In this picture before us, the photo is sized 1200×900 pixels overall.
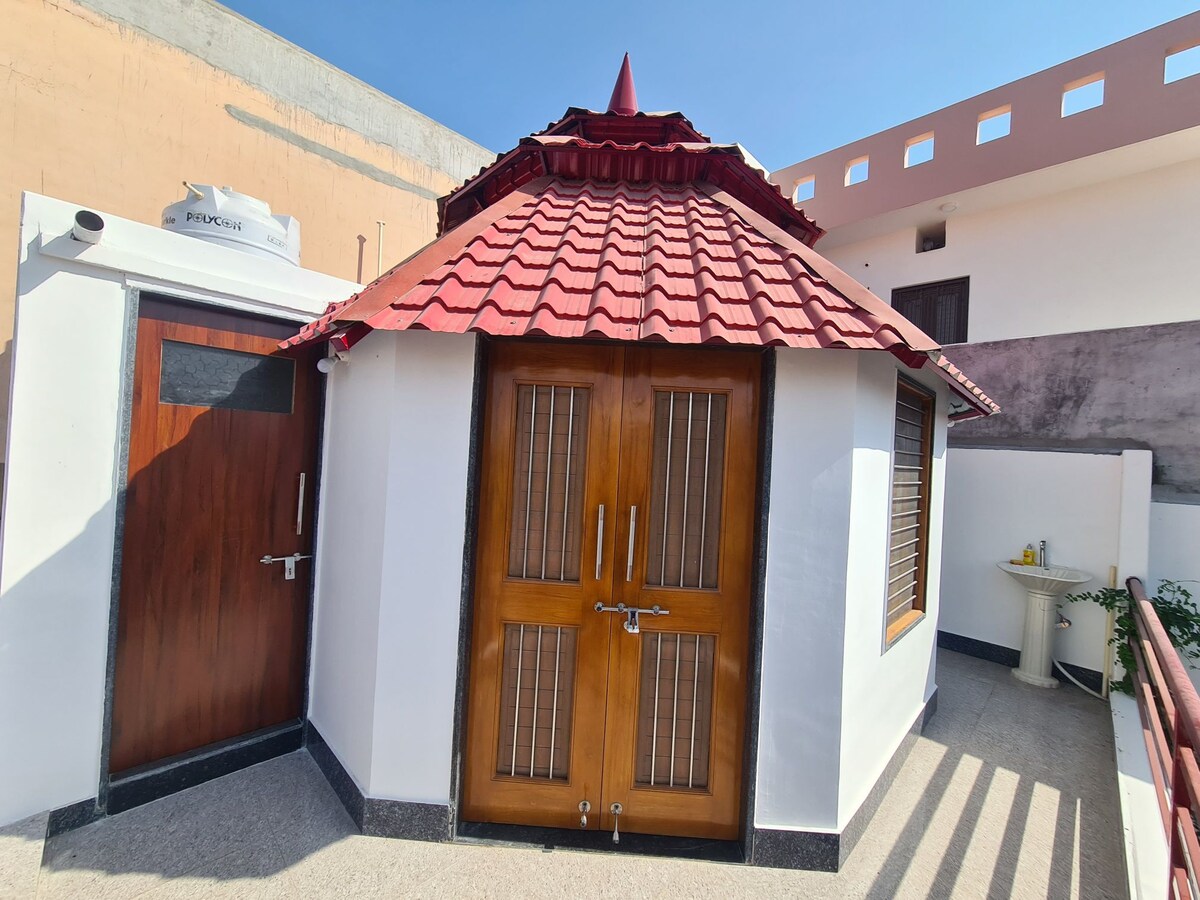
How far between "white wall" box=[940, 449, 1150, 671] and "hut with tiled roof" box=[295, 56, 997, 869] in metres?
4.31

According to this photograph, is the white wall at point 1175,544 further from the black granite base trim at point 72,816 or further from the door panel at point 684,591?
the black granite base trim at point 72,816

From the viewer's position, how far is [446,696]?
2.72 meters

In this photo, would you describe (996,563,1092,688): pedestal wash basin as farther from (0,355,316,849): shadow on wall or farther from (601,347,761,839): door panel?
(0,355,316,849): shadow on wall

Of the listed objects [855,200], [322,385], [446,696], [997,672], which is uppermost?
[855,200]

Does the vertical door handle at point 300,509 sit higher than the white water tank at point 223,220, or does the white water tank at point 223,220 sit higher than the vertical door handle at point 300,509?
the white water tank at point 223,220

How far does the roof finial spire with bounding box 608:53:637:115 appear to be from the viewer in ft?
14.5

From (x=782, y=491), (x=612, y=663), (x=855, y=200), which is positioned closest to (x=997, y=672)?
(x=782, y=491)

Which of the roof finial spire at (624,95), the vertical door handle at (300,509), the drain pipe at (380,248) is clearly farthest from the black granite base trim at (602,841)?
the drain pipe at (380,248)

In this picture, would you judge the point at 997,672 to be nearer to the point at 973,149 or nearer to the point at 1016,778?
the point at 1016,778

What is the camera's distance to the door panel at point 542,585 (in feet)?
9.23

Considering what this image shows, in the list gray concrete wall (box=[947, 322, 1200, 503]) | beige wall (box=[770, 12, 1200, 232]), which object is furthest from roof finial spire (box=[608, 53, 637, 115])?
beige wall (box=[770, 12, 1200, 232])

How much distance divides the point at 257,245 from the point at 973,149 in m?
10.3

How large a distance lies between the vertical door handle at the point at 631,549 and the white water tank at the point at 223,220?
3301mm

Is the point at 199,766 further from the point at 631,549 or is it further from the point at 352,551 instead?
the point at 631,549
